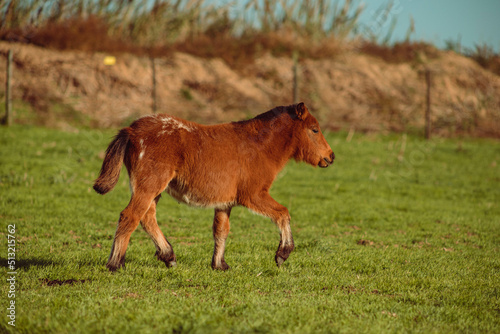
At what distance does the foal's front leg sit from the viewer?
6199 mm

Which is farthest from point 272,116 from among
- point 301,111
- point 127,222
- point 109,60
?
point 109,60

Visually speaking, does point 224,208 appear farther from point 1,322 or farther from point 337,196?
point 337,196

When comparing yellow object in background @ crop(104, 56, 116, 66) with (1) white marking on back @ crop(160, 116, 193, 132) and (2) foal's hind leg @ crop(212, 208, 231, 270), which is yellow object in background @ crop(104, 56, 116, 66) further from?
(2) foal's hind leg @ crop(212, 208, 231, 270)

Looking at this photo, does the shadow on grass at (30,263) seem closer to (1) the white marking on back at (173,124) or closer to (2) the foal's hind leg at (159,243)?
(2) the foal's hind leg at (159,243)

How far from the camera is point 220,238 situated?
651 centimetres

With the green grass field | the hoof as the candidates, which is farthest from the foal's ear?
the hoof

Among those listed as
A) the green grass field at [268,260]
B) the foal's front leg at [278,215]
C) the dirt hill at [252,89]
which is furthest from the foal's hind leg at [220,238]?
the dirt hill at [252,89]

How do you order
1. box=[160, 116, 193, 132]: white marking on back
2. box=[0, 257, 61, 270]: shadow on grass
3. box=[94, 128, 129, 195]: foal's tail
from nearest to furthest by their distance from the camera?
box=[94, 128, 129, 195]: foal's tail → box=[0, 257, 61, 270]: shadow on grass → box=[160, 116, 193, 132]: white marking on back

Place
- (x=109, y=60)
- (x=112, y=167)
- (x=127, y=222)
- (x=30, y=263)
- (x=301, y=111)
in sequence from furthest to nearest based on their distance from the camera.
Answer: (x=109, y=60)
(x=301, y=111)
(x=30, y=263)
(x=112, y=167)
(x=127, y=222)

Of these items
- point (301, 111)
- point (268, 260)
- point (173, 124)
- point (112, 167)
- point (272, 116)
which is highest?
point (301, 111)

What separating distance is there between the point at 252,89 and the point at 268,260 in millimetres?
19263

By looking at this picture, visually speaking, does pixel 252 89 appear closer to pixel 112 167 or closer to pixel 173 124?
pixel 173 124

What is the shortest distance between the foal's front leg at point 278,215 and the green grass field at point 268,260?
→ 24 cm

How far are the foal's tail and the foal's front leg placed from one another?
168 centimetres
